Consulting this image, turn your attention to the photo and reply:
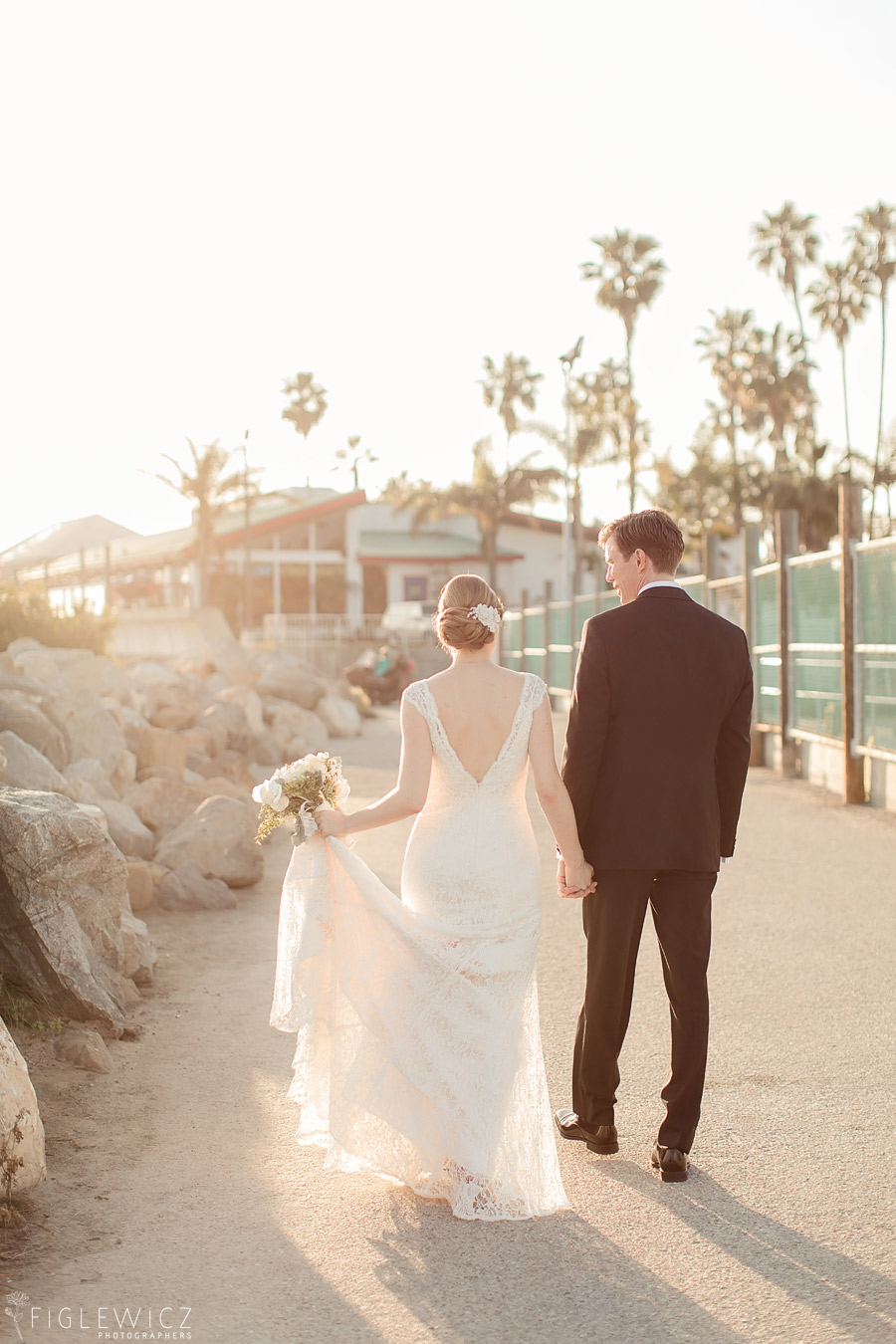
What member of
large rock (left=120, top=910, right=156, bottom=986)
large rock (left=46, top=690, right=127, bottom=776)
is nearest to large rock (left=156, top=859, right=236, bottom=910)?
large rock (left=120, top=910, right=156, bottom=986)

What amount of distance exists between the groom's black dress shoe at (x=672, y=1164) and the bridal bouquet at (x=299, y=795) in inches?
57.9

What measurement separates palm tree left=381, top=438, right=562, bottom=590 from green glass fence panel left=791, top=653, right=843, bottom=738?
35582 mm

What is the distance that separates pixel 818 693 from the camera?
14.3 metres

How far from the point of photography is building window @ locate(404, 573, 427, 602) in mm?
54094

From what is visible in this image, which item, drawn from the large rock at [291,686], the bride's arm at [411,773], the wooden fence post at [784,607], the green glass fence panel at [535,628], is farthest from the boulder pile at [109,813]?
the green glass fence panel at [535,628]

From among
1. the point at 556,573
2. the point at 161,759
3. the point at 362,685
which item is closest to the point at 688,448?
the point at 556,573

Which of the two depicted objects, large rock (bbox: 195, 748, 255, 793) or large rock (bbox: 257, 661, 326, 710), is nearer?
large rock (bbox: 195, 748, 255, 793)

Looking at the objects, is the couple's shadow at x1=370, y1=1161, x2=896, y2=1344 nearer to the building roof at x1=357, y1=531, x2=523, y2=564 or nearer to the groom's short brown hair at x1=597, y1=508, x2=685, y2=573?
the groom's short brown hair at x1=597, y1=508, x2=685, y2=573

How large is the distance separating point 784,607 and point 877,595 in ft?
9.62

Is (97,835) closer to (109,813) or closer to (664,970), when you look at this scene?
(664,970)

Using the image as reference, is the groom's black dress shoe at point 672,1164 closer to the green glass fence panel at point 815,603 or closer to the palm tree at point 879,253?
the green glass fence panel at point 815,603

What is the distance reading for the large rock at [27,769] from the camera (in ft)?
28.6

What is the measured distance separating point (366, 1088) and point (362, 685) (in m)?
29.8

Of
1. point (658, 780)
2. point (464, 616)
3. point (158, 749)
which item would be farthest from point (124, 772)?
point (658, 780)
